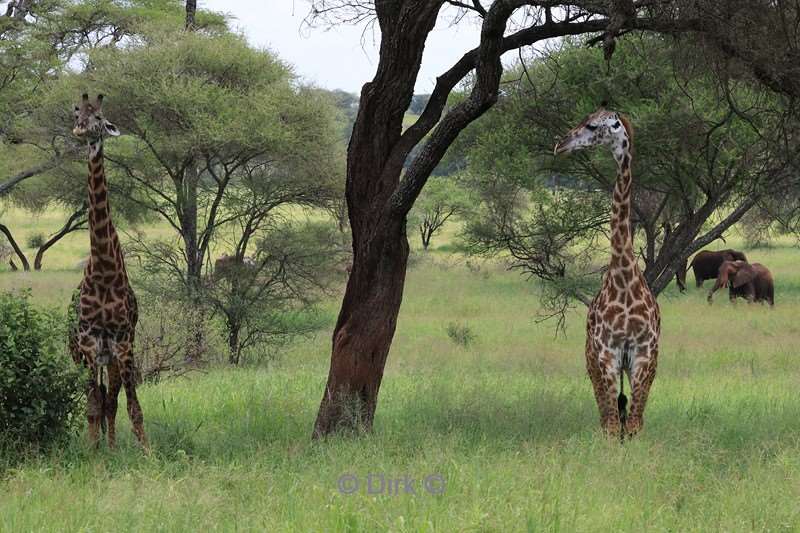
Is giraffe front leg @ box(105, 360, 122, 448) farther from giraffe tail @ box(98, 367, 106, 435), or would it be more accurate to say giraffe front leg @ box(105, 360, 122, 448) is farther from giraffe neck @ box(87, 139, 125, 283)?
giraffe neck @ box(87, 139, 125, 283)

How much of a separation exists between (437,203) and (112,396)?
41.7 metres

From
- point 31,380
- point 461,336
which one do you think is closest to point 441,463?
point 31,380

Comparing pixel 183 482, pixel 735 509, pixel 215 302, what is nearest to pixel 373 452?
pixel 183 482

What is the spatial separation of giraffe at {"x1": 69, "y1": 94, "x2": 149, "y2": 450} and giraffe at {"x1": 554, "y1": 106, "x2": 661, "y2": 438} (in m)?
3.67

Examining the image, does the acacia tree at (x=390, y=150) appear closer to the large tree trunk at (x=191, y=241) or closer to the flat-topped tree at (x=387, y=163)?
the flat-topped tree at (x=387, y=163)

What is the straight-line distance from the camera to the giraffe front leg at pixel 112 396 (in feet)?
23.9

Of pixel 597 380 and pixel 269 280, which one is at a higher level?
pixel 269 280

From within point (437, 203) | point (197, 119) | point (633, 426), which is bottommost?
point (633, 426)

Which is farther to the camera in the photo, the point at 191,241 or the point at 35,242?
the point at 35,242

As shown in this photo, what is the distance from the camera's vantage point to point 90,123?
23.7ft

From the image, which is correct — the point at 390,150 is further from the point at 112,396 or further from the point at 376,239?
the point at 112,396

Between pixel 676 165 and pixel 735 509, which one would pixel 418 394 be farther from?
pixel 676 165

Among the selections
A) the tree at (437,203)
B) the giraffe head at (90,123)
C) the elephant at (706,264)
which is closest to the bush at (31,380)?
the giraffe head at (90,123)

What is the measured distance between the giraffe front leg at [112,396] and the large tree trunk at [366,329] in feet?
5.64
